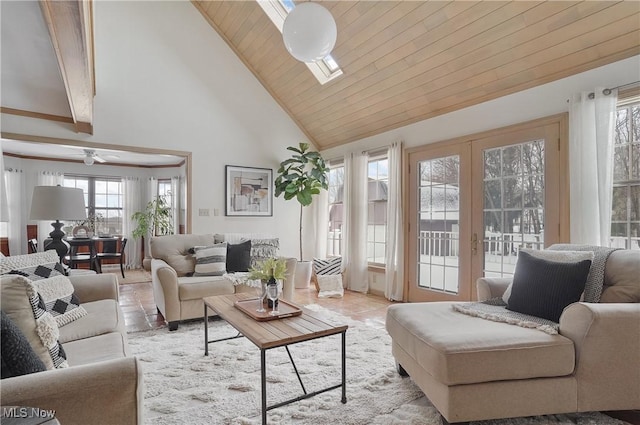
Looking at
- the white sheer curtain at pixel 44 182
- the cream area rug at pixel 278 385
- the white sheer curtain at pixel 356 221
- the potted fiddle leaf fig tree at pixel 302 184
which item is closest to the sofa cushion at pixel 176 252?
the cream area rug at pixel 278 385

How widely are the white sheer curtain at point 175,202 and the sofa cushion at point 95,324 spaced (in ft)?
18.6

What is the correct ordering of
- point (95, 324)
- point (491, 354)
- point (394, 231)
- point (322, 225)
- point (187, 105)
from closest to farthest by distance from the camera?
1. point (491, 354)
2. point (95, 324)
3. point (394, 231)
4. point (187, 105)
5. point (322, 225)

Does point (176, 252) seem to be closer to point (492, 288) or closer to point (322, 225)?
point (322, 225)

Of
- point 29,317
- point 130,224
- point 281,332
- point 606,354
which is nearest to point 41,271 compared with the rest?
point 29,317

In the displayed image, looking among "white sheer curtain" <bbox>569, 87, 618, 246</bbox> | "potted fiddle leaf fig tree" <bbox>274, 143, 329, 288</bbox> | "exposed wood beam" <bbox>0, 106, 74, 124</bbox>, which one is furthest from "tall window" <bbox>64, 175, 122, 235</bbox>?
"white sheer curtain" <bbox>569, 87, 618, 246</bbox>

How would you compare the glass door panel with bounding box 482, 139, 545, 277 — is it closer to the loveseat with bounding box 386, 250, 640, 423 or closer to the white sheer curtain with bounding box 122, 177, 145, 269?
the loveseat with bounding box 386, 250, 640, 423

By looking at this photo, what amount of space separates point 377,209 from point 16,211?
689cm

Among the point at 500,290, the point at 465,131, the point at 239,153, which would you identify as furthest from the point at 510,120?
the point at 239,153

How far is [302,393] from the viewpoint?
82.4 inches

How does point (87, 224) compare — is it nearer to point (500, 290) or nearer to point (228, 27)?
point (228, 27)

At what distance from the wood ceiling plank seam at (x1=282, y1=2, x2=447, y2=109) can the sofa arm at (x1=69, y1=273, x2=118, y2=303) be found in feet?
11.2

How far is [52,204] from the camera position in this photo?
303 centimetres

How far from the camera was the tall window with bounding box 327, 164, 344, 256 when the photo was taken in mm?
5789

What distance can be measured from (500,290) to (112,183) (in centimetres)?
817
